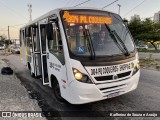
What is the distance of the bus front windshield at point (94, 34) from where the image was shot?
A: 15.6ft

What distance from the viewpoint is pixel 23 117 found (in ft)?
15.7

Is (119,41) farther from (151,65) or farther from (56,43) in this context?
(151,65)

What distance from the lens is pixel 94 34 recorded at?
4988mm

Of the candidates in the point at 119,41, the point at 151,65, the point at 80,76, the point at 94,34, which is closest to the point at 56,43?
the point at 94,34

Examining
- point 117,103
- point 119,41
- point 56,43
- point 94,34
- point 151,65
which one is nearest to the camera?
point 94,34

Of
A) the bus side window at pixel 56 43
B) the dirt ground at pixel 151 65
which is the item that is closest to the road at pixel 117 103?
the bus side window at pixel 56 43

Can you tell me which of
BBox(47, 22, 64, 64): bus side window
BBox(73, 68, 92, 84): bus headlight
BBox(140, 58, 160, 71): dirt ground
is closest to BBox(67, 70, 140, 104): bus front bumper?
BBox(73, 68, 92, 84): bus headlight

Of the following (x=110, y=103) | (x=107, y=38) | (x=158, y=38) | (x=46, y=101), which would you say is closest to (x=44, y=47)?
(x=46, y=101)

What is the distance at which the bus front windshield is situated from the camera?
475 cm

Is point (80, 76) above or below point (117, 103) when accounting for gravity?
above

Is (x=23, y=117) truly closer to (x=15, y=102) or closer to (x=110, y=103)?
(x=15, y=102)

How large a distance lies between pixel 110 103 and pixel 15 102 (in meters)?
2.81

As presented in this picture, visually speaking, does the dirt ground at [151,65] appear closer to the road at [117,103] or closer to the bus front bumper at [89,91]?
the road at [117,103]

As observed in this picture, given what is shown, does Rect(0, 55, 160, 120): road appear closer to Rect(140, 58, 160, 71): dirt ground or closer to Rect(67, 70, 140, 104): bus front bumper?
Rect(67, 70, 140, 104): bus front bumper
